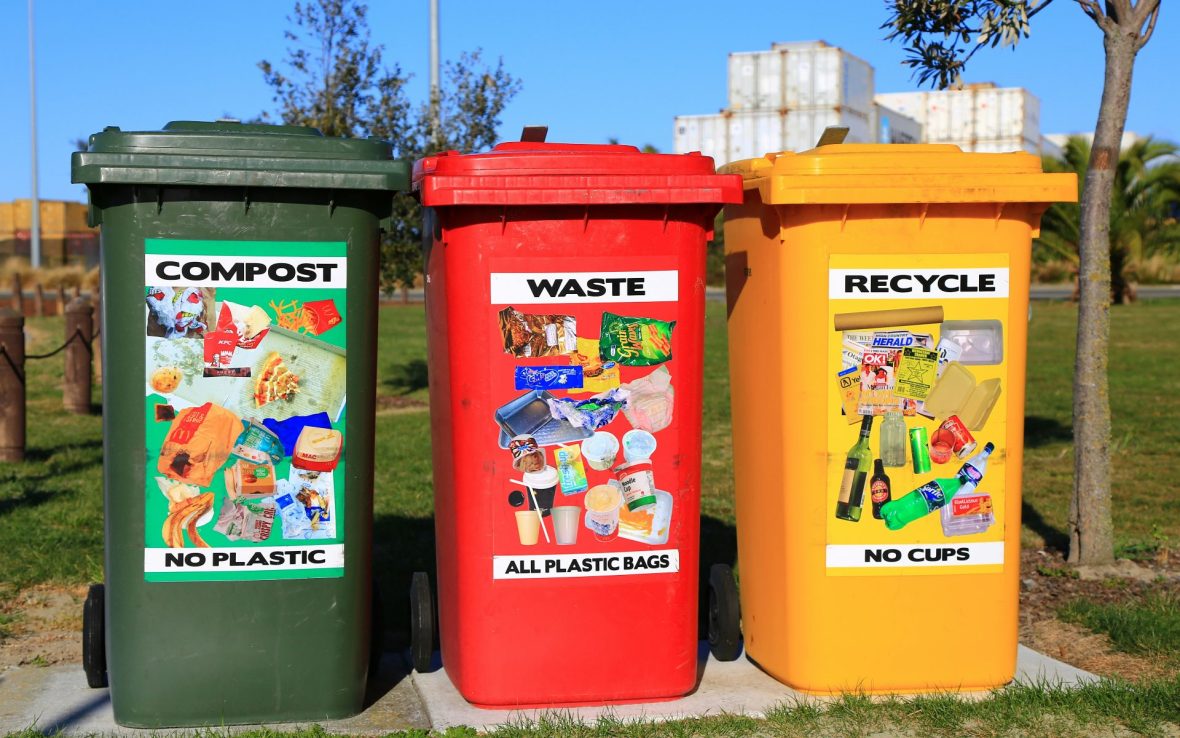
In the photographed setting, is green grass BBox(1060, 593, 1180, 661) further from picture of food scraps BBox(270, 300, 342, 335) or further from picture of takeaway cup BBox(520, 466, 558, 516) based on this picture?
picture of food scraps BBox(270, 300, 342, 335)

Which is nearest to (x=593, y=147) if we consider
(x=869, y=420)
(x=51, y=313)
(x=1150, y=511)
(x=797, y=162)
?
(x=797, y=162)

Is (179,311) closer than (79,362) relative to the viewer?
Yes

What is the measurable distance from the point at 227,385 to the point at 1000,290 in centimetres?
272

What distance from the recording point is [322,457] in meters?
4.41

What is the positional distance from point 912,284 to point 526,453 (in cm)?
149

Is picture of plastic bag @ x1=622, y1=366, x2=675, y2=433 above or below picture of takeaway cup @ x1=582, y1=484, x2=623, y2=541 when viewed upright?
above

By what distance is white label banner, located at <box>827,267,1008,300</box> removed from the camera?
461 centimetres

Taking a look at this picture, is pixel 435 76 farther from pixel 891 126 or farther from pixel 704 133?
pixel 891 126

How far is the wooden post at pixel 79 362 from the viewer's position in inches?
490

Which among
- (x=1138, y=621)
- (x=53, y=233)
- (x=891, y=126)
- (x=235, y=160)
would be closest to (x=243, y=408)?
(x=235, y=160)

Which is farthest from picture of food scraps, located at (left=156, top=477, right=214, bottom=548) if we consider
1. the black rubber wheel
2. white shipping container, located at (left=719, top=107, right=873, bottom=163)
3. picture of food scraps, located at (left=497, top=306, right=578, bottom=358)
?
white shipping container, located at (left=719, top=107, right=873, bottom=163)

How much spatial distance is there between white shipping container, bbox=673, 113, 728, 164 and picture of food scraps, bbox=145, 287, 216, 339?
31354 mm

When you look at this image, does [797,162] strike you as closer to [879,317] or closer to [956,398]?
[879,317]

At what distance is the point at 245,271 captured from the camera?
4.29 meters
